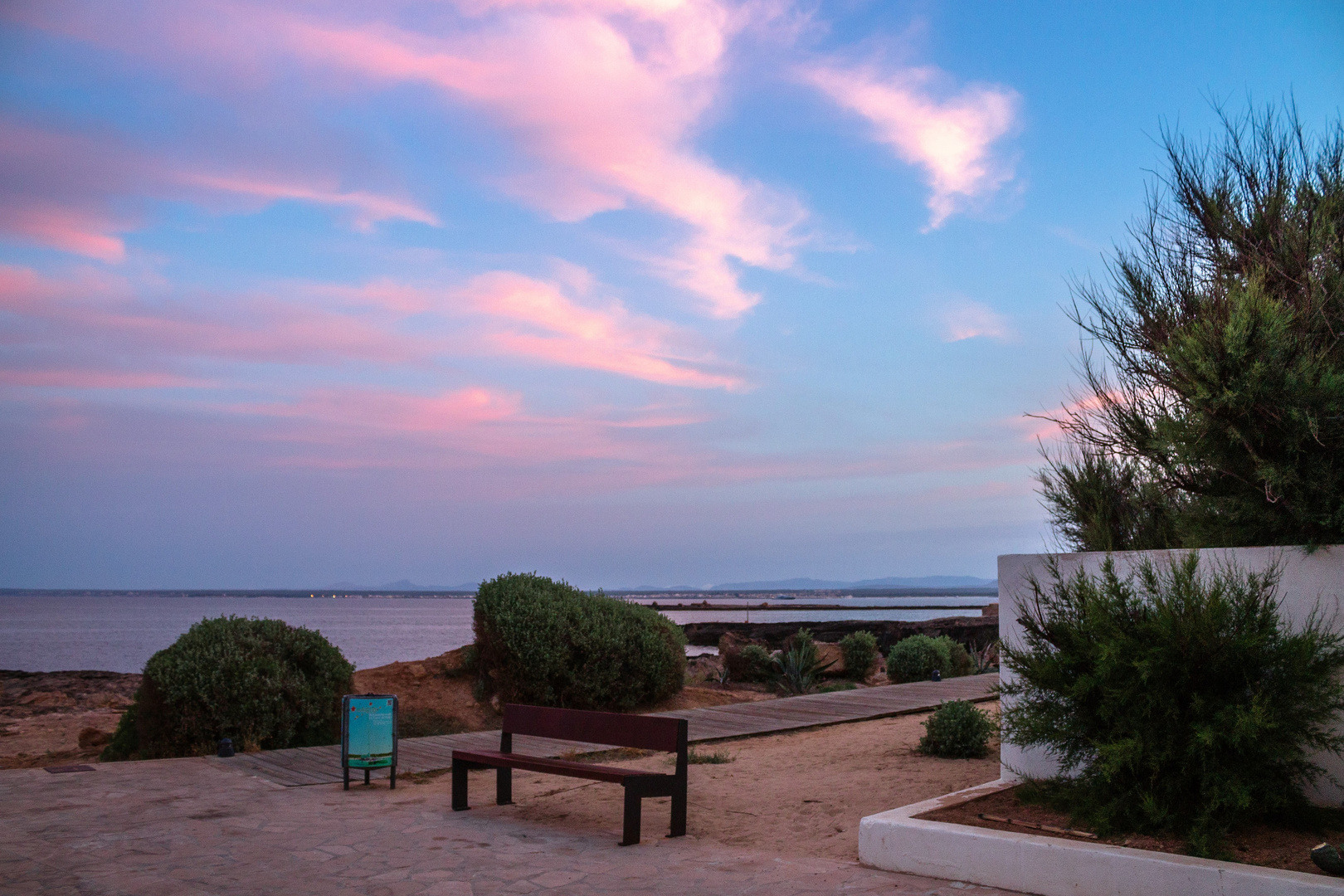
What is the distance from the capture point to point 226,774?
777cm

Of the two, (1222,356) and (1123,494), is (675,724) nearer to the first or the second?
(1222,356)

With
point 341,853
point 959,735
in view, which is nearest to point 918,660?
point 959,735

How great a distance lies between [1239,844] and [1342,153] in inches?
201

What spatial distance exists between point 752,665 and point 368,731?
1037cm

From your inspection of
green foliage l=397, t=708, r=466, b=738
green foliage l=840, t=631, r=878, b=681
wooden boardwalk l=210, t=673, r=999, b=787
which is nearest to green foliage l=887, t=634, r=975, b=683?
green foliage l=840, t=631, r=878, b=681

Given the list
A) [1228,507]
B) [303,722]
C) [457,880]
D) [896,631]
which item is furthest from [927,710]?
[896,631]

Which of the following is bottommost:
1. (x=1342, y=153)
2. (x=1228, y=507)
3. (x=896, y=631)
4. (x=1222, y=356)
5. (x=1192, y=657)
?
(x=896, y=631)

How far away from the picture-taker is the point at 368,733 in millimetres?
7246

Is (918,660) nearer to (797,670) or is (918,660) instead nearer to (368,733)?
(797,670)

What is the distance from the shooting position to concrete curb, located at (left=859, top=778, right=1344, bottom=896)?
4027 mm

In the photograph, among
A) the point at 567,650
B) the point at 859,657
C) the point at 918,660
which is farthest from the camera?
the point at 859,657

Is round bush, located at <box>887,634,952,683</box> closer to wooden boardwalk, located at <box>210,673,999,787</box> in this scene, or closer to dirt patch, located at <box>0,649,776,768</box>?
wooden boardwalk, located at <box>210,673,999,787</box>

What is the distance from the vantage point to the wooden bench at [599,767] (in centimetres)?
566

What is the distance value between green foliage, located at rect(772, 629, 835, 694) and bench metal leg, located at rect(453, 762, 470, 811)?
9495mm
